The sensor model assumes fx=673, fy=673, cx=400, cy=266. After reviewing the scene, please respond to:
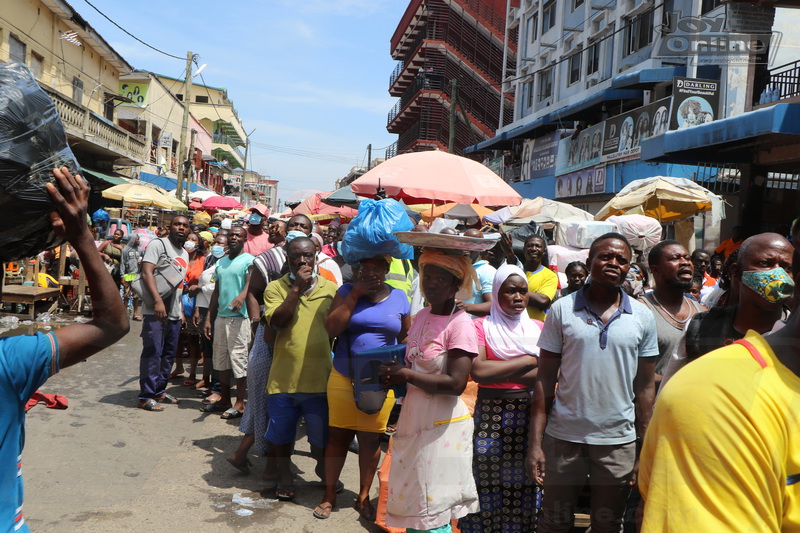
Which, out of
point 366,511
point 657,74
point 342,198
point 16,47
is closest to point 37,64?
point 16,47

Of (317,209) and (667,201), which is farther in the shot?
(317,209)

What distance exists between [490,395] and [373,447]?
3.40 ft

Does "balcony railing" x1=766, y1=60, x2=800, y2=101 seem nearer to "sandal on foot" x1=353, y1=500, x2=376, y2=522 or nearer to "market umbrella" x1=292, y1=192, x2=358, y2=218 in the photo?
"market umbrella" x1=292, y1=192, x2=358, y2=218

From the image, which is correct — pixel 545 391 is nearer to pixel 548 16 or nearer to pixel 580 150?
pixel 580 150

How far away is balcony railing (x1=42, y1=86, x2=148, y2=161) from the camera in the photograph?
19903 millimetres

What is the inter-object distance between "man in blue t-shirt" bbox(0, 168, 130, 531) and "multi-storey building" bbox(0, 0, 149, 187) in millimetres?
16797

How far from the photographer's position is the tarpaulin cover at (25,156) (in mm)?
1767

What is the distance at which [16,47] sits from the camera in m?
18.8

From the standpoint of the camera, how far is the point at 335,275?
6.23 metres

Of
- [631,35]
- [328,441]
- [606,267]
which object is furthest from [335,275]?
[631,35]

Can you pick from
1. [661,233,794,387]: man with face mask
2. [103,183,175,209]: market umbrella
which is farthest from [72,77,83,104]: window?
[661,233,794,387]: man with face mask

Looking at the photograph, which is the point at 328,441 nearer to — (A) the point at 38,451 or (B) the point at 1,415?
(A) the point at 38,451

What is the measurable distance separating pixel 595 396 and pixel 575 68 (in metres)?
26.0

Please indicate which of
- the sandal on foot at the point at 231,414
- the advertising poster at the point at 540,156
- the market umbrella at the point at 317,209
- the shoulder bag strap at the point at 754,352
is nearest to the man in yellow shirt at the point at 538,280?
the sandal on foot at the point at 231,414
